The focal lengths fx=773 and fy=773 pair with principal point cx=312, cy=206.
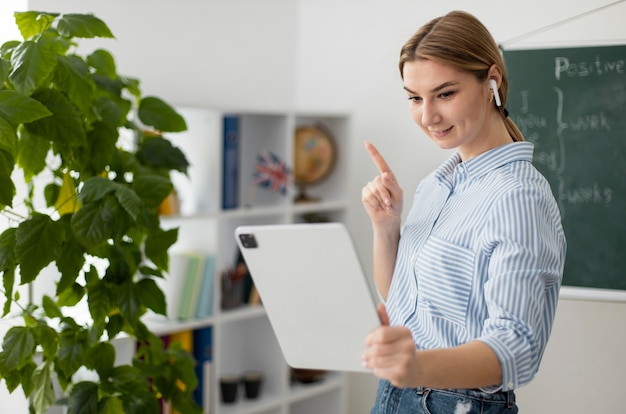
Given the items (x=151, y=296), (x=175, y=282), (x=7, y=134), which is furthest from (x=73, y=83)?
(x=175, y=282)

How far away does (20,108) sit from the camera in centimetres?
166

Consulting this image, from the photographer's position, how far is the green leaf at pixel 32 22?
6.12 ft

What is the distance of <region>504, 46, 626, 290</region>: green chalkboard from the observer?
2.57m

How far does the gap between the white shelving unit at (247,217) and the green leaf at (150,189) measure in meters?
0.70

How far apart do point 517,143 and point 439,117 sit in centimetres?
15

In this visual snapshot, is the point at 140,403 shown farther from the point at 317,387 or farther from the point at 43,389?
the point at 317,387

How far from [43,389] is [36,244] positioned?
1.30 feet

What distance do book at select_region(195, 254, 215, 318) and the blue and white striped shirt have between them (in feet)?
4.87

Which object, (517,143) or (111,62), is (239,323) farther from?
(517,143)

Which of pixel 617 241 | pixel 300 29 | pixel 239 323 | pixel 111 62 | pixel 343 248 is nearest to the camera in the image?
pixel 343 248

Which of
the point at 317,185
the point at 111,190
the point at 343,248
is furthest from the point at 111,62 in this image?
the point at 317,185

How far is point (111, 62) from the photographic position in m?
2.12

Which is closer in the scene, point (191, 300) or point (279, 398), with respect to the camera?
point (191, 300)

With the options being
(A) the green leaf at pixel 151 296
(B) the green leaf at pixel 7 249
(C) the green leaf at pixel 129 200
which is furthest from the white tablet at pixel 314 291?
(A) the green leaf at pixel 151 296
